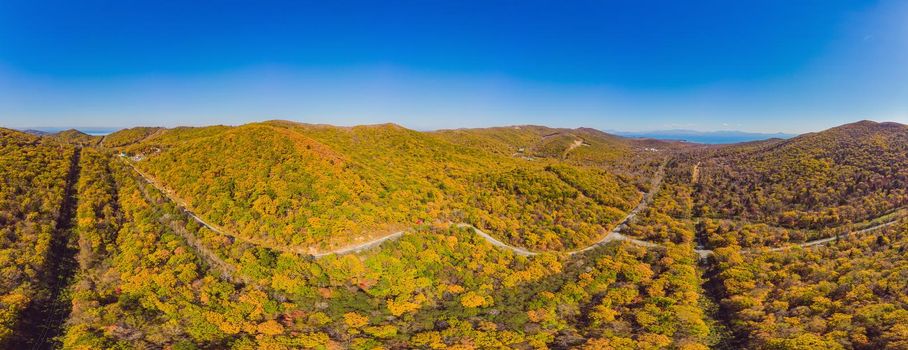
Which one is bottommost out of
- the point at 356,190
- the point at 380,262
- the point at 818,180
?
the point at 380,262

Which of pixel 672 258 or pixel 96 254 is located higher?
pixel 96 254

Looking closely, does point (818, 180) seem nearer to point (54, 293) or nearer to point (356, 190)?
point (356, 190)

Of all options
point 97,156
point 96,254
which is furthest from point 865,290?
point 97,156

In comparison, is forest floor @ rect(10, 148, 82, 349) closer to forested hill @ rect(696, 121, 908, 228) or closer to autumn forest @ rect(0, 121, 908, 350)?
autumn forest @ rect(0, 121, 908, 350)

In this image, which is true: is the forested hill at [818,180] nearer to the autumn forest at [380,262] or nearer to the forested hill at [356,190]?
the autumn forest at [380,262]

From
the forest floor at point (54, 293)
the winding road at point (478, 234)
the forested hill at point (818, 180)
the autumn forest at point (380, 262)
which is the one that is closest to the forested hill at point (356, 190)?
the autumn forest at point (380, 262)

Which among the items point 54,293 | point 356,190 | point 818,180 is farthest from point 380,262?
point 818,180

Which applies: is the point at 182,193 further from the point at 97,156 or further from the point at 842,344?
the point at 842,344
